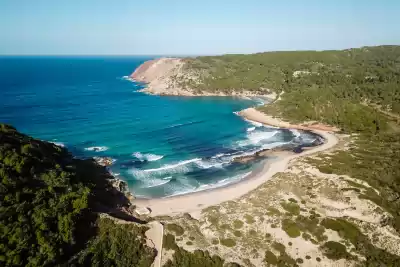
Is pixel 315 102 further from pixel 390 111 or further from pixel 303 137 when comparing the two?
pixel 303 137

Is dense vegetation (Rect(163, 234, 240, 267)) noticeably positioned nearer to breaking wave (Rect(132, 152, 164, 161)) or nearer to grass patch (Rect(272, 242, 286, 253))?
grass patch (Rect(272, 242, 286, 253))

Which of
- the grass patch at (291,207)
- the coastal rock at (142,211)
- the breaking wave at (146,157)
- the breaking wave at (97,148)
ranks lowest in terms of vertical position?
the coastal rock at (142,211)

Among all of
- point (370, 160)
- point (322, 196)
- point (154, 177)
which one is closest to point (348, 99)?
point (370, 160)

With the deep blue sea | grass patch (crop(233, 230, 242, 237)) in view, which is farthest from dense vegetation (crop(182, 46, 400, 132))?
grass patch (crop(233, 230, 242, 237))

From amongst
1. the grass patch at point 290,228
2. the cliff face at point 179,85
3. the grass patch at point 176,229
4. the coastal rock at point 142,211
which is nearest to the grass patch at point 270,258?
the grass patch at point 290,228

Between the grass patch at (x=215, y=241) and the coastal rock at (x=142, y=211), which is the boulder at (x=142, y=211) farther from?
the grass patch at (x=215, y=241)

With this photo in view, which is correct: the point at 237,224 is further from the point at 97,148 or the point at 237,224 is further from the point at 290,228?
the point at 97,148

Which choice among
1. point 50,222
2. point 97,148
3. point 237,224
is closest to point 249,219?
point 237,224
